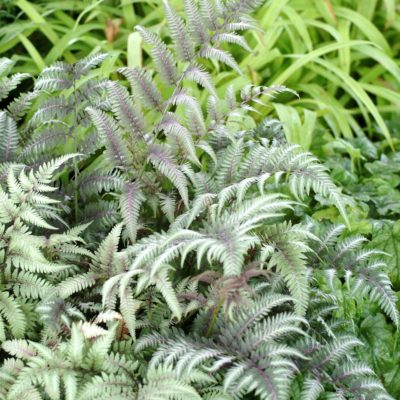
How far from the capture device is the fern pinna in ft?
5.99

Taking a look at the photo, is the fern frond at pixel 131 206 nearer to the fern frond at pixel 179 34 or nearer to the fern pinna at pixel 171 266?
the fern pinna at pixel 171 266

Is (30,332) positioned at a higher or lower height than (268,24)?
lower

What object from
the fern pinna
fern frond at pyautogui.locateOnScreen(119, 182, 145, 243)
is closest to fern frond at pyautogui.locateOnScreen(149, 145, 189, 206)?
the fern pinna

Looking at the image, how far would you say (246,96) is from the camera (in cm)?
237

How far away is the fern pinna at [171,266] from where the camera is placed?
5.99 ft

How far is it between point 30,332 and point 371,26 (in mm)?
2488

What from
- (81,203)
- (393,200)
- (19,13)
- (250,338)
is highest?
(19,13)

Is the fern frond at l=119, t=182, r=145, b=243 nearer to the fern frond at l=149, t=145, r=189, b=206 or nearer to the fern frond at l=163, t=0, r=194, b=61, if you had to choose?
the fern frond at l=149, t=145, r=189, b=206

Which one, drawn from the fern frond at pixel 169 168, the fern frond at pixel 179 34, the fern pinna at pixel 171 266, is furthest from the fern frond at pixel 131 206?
the fern frond at pixel 179 34

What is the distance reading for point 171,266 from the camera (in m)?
2.01

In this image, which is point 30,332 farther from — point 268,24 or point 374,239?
point 268,24

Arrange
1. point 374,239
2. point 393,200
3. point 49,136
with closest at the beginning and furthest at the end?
point 49,136 → point 374,239 → point 393,200

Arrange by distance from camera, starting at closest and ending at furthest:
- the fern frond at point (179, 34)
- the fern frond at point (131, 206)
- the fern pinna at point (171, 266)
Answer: the fern pinna at point (171, 266) → the fern frond at point (131, 206) → the fern frond at point (179, 34)

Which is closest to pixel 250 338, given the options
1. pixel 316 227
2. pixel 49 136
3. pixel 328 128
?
pixel 316 227
